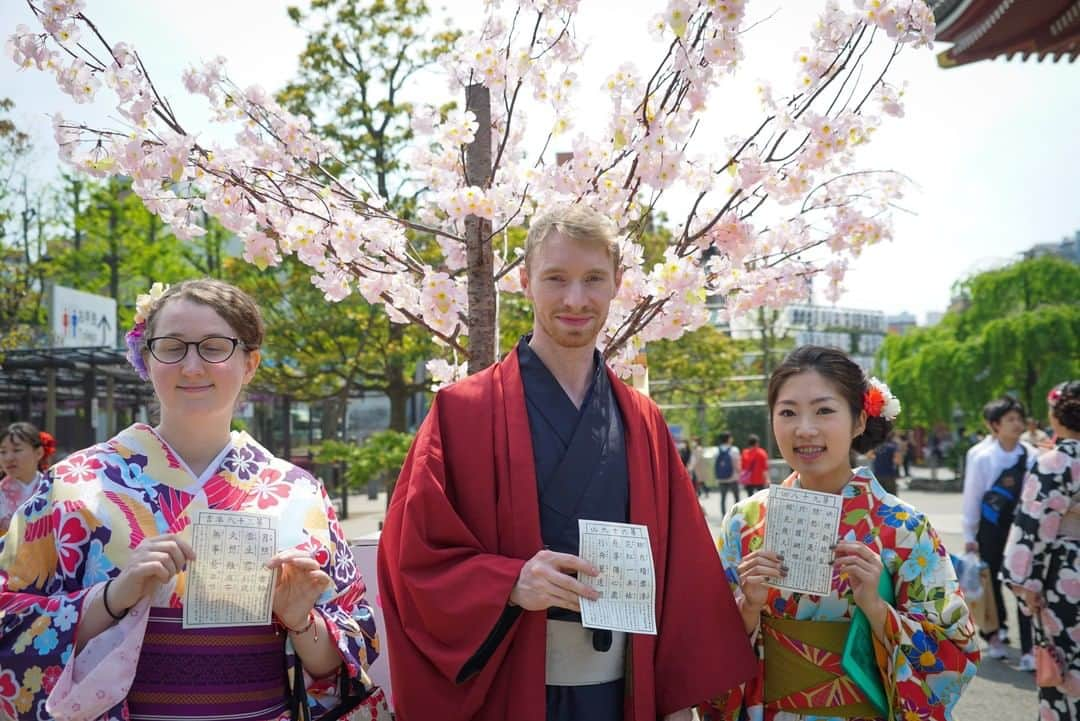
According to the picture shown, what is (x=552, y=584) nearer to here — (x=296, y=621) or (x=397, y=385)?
(x=296, y=621)

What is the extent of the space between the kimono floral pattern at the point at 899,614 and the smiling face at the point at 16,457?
4.39m

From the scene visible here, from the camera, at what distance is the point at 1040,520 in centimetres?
407

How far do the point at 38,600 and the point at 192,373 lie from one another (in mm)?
543

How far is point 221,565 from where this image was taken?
1.83 m

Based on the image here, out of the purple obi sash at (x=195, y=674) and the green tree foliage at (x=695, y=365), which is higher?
the green tree foliage at (x=695, y=365)

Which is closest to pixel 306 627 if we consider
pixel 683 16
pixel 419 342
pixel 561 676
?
pixel 561 676

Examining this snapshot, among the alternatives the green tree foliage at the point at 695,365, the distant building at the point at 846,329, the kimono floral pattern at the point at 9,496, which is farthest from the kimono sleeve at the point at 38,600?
the distant building at the point at 846,329

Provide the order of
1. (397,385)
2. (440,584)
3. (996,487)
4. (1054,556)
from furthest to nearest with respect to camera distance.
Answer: (397,385) < (996,487) < (1054,556) < (440,584)

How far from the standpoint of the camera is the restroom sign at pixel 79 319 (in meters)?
14.1

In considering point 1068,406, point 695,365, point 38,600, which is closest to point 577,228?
point 38,600

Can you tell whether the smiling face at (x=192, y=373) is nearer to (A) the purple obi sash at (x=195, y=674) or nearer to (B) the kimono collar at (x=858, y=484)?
(A) the purple obi sash at (x=195, y=674)

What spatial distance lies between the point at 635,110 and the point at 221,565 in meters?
2.09

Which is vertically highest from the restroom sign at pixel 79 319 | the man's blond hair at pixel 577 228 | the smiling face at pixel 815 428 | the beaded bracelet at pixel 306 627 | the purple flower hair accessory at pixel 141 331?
the restroom sign at pixel 79 319

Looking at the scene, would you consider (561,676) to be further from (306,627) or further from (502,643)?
(306,627)
